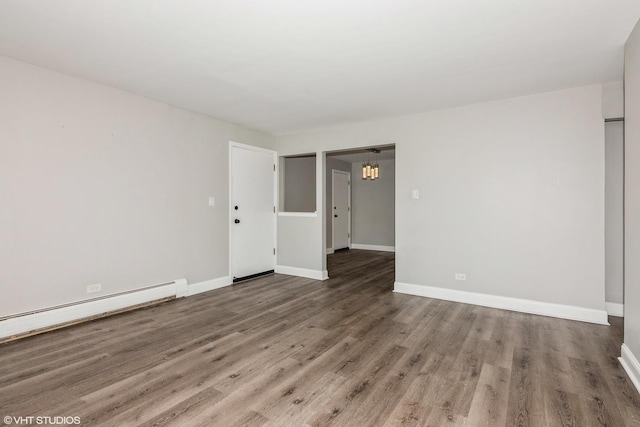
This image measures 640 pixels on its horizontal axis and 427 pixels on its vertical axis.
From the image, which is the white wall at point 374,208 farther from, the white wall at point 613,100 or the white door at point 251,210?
the white wall at point 613,100

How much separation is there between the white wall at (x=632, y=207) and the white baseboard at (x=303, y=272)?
11.8ft

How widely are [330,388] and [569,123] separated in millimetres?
3615

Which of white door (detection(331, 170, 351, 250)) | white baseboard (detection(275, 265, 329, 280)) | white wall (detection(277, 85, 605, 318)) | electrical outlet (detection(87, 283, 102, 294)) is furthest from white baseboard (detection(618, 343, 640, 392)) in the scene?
white door (detection(331, 170, 351, 250))

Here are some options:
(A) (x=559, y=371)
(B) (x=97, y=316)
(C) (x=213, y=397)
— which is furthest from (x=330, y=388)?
(B) (x=97, y=316)

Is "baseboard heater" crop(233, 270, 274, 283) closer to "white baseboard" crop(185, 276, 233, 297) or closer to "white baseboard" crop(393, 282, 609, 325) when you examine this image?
"white baseboard" crop(185, 276, 233, 297)

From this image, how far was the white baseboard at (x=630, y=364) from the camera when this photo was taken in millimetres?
2101

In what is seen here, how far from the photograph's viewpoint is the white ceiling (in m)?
2.03

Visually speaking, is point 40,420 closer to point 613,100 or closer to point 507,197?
point 507,197

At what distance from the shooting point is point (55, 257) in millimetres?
3018

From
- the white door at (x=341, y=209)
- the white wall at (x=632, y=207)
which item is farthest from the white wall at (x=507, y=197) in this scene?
the white door at (x=341, y=209)

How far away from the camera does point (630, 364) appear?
2.24 m

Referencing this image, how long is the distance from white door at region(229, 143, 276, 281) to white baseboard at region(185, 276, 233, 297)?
0.17 m

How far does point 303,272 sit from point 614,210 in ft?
13.6

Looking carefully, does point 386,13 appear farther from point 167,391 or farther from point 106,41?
point 167,391
